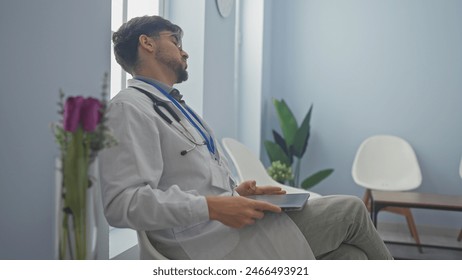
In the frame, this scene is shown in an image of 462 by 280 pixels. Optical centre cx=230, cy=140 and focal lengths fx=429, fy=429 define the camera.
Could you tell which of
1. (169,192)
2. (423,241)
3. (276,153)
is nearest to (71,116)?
(169,192)

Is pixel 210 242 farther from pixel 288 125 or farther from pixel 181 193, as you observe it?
pixel 288 125

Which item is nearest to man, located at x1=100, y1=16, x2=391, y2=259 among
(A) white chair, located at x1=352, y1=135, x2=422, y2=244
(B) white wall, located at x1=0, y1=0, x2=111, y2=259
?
(B) white wall, located at x1=0, y1=0, x2=111, y2=259

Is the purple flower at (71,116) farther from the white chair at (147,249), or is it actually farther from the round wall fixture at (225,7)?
the round wall fixture at (225,7)

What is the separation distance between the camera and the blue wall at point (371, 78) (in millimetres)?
3742

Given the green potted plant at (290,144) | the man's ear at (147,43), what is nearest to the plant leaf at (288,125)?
the green potted plant at (290,144)

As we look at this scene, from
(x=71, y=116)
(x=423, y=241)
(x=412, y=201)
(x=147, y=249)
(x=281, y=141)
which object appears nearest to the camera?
(x=71, y=116)

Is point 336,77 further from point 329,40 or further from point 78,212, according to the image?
point 78,212

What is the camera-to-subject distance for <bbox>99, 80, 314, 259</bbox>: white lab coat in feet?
3.54

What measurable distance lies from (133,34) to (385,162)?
2.89 metres

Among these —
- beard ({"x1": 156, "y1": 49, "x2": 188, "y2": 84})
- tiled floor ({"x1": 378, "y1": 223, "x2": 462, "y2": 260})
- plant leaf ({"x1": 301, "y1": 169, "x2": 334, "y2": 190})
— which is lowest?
tiled floor ({"x1": 378, "y1": 223, "x2": 462, "y2": 260})

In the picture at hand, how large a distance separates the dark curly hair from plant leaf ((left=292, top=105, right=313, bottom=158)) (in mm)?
2339

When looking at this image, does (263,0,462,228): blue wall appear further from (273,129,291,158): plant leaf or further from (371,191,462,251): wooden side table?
(371,191,462,251): wooden side table

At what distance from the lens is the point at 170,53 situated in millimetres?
1571

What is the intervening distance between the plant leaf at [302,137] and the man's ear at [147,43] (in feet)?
7.75
